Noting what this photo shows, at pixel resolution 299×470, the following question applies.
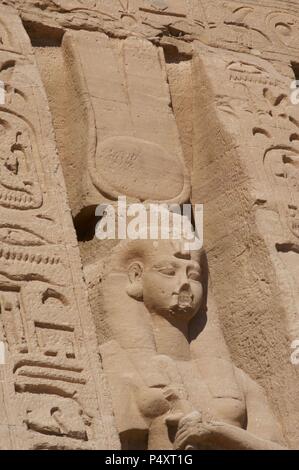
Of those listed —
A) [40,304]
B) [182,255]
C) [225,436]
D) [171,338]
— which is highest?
[40,304]

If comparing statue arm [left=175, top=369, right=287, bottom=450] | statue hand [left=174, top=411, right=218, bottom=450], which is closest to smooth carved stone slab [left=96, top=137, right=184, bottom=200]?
statue arm [left=175, top=369, right=287, bottom=450]

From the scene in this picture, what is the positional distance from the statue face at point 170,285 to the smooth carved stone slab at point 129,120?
0.45 meters

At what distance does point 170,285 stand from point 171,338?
0.22 m

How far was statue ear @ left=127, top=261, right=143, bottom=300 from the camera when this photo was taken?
22.8 feet

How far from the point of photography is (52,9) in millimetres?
7977

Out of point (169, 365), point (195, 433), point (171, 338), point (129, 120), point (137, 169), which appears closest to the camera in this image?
point (195, 433)

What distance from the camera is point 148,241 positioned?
23.1 ft

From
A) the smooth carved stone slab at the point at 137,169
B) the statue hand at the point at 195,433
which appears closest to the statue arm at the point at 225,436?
the statue hand at the point at 195,433

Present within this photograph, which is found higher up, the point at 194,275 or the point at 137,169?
the point at 137,169

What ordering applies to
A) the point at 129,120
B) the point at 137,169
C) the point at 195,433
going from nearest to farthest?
the point at 195,433
the point at 137,169
the point at 129,120

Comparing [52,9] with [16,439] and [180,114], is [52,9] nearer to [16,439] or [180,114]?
[180,114]

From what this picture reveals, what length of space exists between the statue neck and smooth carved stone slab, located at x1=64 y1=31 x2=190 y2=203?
0.67 m

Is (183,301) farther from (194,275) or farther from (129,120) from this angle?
(129,120)

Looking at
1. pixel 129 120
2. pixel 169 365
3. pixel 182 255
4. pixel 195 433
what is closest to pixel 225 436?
pixel 195 433
